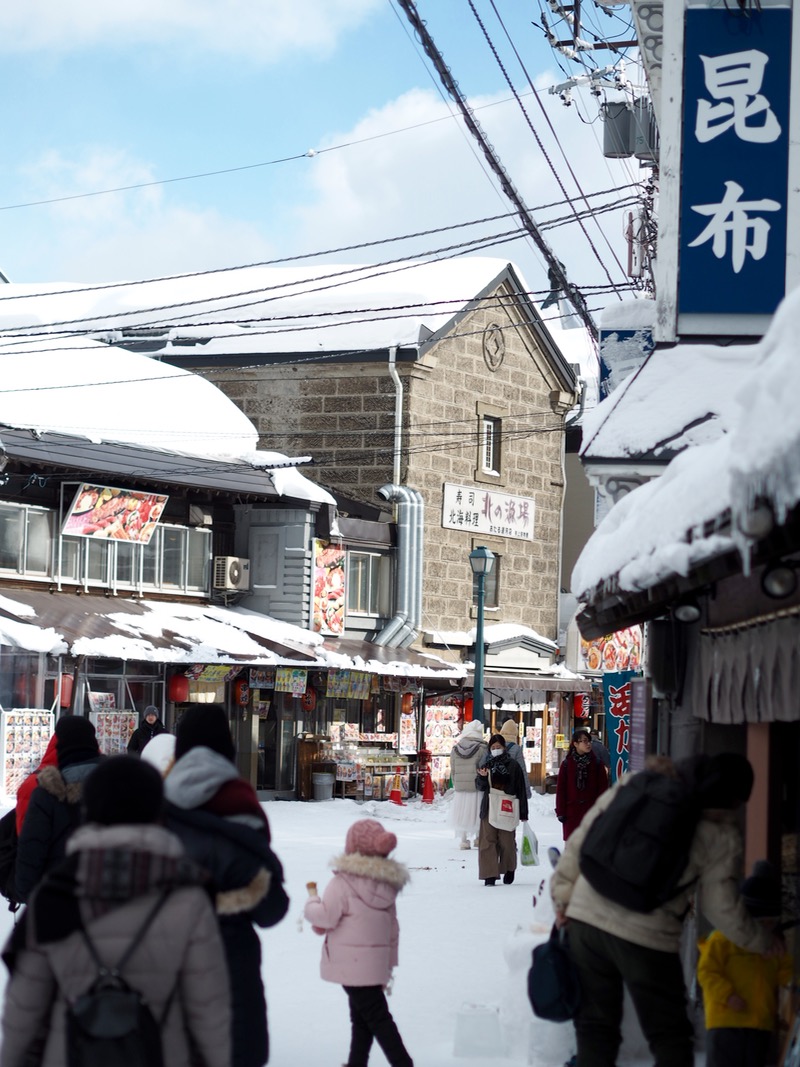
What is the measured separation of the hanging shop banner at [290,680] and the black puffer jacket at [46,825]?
2065 cm

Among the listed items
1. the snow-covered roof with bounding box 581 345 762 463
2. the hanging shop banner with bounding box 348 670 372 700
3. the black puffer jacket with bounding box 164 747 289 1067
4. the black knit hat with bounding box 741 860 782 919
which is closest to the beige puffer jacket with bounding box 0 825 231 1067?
the black puffer jacket with bounding box 164 747 289 1067

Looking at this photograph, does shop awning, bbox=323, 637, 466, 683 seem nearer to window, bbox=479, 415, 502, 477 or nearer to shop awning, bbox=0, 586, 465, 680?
shop awning, bbox=0, 586, 465, 680

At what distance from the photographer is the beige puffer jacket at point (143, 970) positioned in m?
4.18

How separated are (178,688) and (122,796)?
22.5m

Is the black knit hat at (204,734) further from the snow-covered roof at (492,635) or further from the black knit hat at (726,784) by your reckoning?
the snow-covered roof at (492,635)

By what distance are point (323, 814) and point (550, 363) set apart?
15148mm

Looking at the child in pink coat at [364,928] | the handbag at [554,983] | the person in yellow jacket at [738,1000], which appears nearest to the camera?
the handbag at [554,983]

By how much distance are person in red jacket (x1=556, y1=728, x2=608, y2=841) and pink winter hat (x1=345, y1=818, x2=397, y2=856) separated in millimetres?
7690

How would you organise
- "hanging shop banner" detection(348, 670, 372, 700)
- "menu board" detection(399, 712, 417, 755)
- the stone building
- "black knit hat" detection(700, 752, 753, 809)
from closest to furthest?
"black knit hat" detection(700, 752, 753, 809) < "hanging shop banner" detection(348, 670, 372, 700) < "menu board" detection(399, 712, 417, 755) < the stone building

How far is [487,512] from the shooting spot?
35.4 m

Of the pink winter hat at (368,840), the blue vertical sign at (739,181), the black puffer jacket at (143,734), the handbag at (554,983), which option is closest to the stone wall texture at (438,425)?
the black puffer jacket at (143,734)

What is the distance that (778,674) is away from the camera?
6.63 m

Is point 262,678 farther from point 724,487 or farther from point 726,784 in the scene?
point 724,487

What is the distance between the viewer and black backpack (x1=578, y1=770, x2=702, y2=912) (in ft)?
Answer: 18.7
